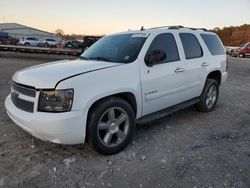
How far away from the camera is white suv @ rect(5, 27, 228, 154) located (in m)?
3.18

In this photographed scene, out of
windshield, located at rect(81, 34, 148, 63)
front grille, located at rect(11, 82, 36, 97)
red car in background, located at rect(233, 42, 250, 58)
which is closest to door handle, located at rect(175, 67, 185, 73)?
windshield, located at rect(81, 34, 148, 63)

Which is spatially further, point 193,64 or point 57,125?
point 193,64

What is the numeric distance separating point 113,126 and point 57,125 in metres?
0.90

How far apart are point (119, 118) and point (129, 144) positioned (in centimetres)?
58

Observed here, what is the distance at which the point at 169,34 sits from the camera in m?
4.73

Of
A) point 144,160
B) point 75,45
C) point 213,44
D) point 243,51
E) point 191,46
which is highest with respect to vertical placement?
point 75,45

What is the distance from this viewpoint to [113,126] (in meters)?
3.72

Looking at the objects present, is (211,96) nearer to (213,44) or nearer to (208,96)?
(208,96)

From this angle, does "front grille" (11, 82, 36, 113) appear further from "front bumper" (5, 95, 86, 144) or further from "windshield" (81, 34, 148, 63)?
"windshield" (81, 34, 148, 63)

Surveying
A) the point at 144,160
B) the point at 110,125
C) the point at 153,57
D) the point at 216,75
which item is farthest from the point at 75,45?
the point at 144,160

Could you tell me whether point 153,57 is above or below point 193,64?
above

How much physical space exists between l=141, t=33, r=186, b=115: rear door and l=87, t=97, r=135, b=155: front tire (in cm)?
47

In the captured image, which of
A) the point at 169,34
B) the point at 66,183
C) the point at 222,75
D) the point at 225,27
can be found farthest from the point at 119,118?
the point at 225,27

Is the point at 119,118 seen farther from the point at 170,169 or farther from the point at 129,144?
the point at 170,169
